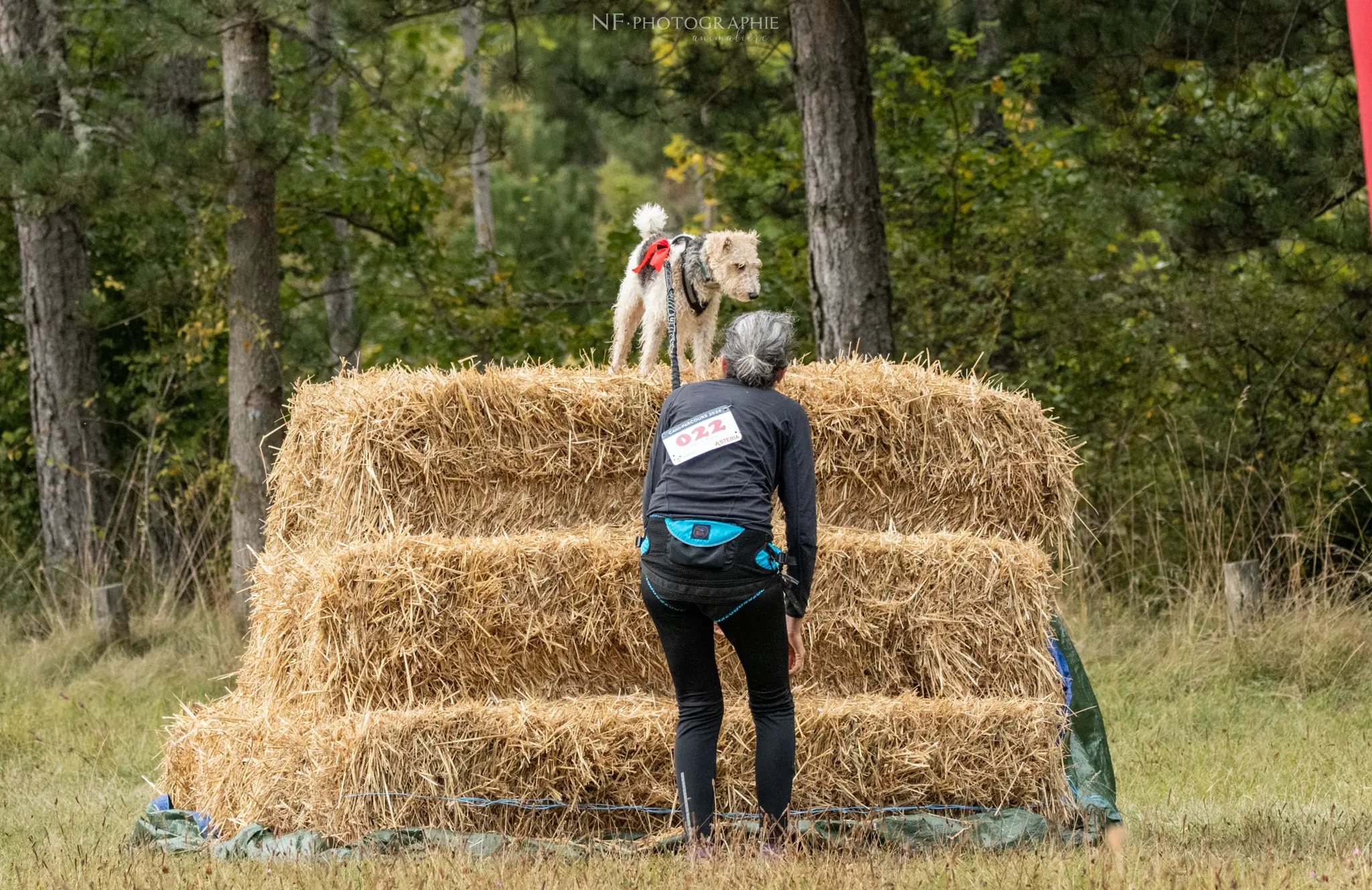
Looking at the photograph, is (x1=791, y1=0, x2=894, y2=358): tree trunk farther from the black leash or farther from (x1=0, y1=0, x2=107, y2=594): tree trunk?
(x1=0, y1=0, x2=107, y2=594): tree trunk

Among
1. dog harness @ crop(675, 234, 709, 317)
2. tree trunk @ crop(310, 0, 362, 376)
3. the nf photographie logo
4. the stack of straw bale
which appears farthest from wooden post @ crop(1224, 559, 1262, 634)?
tree trunk @ crop(310, 0, 362, 376)

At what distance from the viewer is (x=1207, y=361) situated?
11016 millimetres

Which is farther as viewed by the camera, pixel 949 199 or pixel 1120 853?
pixel 949 199

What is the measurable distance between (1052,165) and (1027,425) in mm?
6864

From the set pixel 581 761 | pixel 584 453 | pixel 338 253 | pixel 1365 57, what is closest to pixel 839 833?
pixel 581 761

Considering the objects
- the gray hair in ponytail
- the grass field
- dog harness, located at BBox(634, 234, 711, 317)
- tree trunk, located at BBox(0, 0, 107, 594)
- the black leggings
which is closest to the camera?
the grass field

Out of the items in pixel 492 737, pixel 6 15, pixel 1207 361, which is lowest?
pixel 492 737

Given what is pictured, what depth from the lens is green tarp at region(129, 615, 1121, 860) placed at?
4.91m

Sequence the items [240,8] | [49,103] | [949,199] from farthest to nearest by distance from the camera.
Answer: [949,199] < [49,103] < [240,8]

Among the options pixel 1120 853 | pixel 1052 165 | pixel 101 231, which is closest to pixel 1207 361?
pixel 1052 165

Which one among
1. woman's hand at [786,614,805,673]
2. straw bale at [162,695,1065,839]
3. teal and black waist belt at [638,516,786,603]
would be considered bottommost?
straw bale at [162,695,1065,839]

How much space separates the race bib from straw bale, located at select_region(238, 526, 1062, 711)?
80 cm

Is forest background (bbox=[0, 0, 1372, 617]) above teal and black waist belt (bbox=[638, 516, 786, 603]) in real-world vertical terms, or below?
above

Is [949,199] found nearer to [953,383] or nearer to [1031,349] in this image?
[1031,349]
